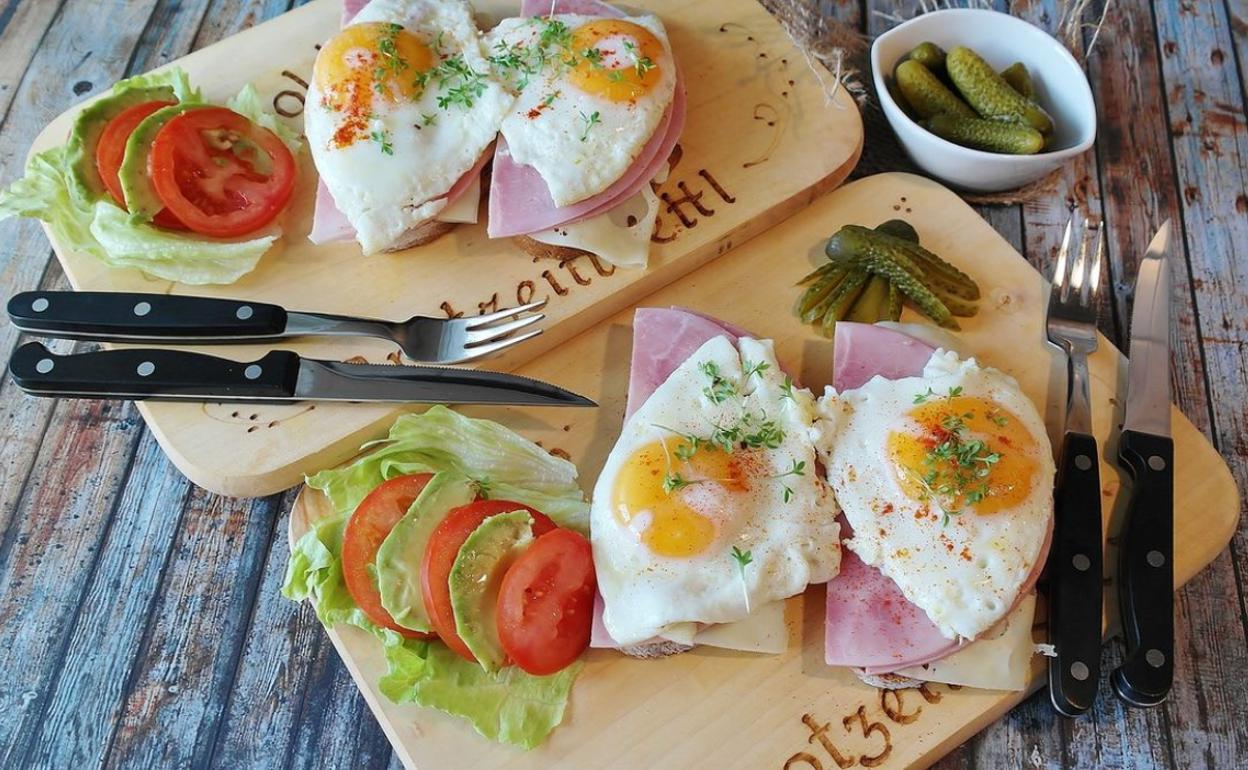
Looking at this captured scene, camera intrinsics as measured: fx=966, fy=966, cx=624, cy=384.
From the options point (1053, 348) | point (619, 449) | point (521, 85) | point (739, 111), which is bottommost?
point (1053, 348)

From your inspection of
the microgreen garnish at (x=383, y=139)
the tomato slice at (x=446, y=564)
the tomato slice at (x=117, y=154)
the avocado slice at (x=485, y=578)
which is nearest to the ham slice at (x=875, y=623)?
the avocado slice at (x=485, y=578)

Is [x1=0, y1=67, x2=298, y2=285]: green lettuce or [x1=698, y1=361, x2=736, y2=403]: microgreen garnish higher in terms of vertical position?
[x1=0, y1=67, x2=298, y2=285]: green lettuce

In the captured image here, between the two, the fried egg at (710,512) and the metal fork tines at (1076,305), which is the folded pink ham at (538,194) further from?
the metal fork tines at (1076,305)

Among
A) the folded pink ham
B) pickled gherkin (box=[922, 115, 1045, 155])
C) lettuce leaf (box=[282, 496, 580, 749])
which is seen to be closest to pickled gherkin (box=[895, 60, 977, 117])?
pickled gherkin (box=[922, 115, 1045, 155])

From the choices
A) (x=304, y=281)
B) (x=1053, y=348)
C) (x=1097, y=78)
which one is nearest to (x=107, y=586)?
(x=304, y=281)

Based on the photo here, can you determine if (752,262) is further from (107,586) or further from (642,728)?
(107,586)

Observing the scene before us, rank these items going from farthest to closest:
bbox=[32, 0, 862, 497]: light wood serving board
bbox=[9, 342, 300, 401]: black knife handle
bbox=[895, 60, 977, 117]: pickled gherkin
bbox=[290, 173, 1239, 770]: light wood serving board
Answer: bbox=[895, 60, 977, 117]: pickled gherkin < bbox=[32, 0, 862, 497]: light wood serving board < bbox=[9, 342, 300, 401]: black knife handle < bbox=[290, 173, 1239, 770]: light wood serving board

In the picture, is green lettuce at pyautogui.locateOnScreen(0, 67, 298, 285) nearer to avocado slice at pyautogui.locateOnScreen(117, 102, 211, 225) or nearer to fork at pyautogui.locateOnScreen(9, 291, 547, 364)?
avocado slice at pyautogui.locateOnScreen(117, 102, 211, 225)

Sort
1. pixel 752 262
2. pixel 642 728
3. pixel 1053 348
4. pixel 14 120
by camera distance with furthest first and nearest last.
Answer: pixel 14 120 < pixel 752 262 < pixel 1053 348 < pixel 642 728
